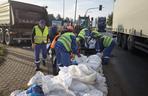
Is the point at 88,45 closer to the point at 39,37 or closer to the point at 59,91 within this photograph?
the point at 39,37

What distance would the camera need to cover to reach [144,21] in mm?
10062

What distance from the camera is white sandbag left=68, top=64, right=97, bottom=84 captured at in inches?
185

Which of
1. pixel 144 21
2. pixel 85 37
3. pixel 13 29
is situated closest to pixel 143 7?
pixel 144 21

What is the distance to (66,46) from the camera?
21.9 feet

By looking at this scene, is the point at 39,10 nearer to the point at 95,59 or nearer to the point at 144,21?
the point at 144,21

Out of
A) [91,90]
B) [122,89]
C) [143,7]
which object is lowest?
[122,89]

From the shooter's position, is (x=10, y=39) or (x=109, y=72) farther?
(x=10, y=39)

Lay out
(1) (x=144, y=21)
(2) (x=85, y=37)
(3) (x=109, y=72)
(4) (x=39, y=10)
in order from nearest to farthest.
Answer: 1. (3) (x=109, y=72)
2. (1) (x=144, y=21)
3. (2) (x=85, y=37)
4. (4) (x=39, y=10)

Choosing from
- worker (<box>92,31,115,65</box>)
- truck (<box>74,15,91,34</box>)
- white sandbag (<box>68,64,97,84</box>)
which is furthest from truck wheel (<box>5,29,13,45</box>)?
white sandbag (<box>68,64,97,84</box>)

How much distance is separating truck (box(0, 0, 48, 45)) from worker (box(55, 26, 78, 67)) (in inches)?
367

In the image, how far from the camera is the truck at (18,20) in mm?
15680

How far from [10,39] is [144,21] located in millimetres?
8797

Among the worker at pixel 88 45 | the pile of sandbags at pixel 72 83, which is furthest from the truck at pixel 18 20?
the pile of sandbags at pixel 72 83

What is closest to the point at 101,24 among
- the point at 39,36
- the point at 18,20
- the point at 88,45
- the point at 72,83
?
the point at 18,20
